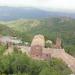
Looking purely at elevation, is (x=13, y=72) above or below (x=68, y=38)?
above

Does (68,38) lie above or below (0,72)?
below

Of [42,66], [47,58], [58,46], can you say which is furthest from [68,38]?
[42,66]

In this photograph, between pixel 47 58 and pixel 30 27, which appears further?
pixel 30 27

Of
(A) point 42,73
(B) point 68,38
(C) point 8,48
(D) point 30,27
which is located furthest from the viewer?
(D) point 30,27

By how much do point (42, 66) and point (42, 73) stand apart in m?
4.82

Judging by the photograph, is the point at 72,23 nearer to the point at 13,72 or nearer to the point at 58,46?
the point at 58,46

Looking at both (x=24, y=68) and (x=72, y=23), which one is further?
(x=72, y=23)

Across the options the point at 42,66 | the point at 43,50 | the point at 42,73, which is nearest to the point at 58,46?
the point at 43,50

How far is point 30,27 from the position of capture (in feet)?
576

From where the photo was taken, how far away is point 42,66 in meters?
42.7

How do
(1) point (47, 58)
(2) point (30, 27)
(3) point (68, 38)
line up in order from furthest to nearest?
(2) point (30, 27)
(3) point (68, 38)
(1) point (47, 58)

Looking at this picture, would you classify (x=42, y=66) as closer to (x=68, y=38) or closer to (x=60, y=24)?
(x=68, y=38)

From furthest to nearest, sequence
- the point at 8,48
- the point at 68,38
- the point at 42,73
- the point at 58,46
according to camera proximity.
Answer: the point at 68,38 < the point at 58,46 < the point at 8,48 < the point at 42,73

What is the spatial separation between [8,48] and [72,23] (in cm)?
12541
